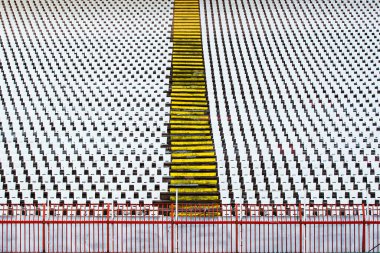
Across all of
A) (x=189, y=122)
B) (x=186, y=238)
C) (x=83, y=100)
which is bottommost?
(x=186, y=238)

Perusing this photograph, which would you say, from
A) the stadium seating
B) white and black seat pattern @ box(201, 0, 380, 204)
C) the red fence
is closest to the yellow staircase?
the stadium seating

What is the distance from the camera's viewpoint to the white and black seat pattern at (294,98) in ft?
46.2

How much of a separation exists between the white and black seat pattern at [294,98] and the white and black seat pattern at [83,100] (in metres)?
1.71

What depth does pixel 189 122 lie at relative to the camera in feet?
57.9

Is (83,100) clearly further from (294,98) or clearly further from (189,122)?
(294,98)

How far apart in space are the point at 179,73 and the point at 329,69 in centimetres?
460

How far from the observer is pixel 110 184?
1394 cm

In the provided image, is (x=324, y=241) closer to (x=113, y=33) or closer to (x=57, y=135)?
(x=57, y=135)

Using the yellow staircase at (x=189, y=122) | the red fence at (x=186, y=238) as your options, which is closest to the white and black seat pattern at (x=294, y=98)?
the yellow staircase at (x=189, y=122)

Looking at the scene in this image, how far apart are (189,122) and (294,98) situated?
315cm

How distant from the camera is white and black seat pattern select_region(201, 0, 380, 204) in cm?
1408

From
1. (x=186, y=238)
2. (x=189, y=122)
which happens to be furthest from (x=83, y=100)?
(x=186, y=238)

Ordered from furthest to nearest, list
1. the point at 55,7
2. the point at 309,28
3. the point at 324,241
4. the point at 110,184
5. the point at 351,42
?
the point at 55,7 < the point at 309,28 < the point at 351,42 < the point at 110,184 < the point at 324,241

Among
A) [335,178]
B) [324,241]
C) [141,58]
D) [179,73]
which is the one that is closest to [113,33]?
[141,58]
